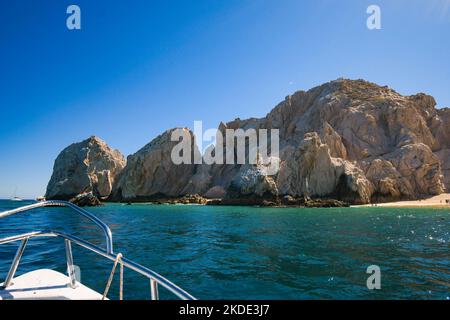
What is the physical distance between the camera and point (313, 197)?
7256 centimetres

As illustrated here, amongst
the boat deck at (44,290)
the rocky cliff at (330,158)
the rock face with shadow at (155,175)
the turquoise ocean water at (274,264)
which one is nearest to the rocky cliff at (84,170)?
the rocky cliff at (330,158)

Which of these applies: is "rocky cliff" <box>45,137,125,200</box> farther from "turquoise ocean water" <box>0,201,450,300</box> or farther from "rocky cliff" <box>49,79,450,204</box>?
"turquoise ocean water" <box>0,201,450,300</box>

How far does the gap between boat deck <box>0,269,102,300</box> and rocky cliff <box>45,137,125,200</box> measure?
11347 cm

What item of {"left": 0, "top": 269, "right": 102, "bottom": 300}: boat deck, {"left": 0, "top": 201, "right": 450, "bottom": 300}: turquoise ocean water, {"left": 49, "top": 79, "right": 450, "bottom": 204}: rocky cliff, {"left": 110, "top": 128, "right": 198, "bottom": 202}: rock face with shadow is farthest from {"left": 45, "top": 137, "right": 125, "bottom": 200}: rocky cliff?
{"left": 0, "top": 269, "right": 102, "bottom": 300}: boat deck

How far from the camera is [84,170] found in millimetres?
117625

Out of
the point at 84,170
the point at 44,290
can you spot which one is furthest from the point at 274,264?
the point at 84,170

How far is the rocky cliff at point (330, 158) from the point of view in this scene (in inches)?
2884

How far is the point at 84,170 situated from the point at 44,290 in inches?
4876

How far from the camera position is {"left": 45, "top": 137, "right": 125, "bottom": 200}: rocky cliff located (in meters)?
113

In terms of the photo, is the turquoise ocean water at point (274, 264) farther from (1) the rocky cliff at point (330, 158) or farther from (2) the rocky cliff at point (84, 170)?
(2) the rocky cliff at point (84, 170)

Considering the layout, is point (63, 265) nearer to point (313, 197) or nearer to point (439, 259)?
point (439, 259)

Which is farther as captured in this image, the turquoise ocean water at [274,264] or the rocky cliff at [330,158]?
the rocky cliff at [330,158]

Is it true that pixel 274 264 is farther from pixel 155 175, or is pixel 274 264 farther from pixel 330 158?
pixel 155 175

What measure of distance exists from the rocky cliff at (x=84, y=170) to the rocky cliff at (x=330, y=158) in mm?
894
